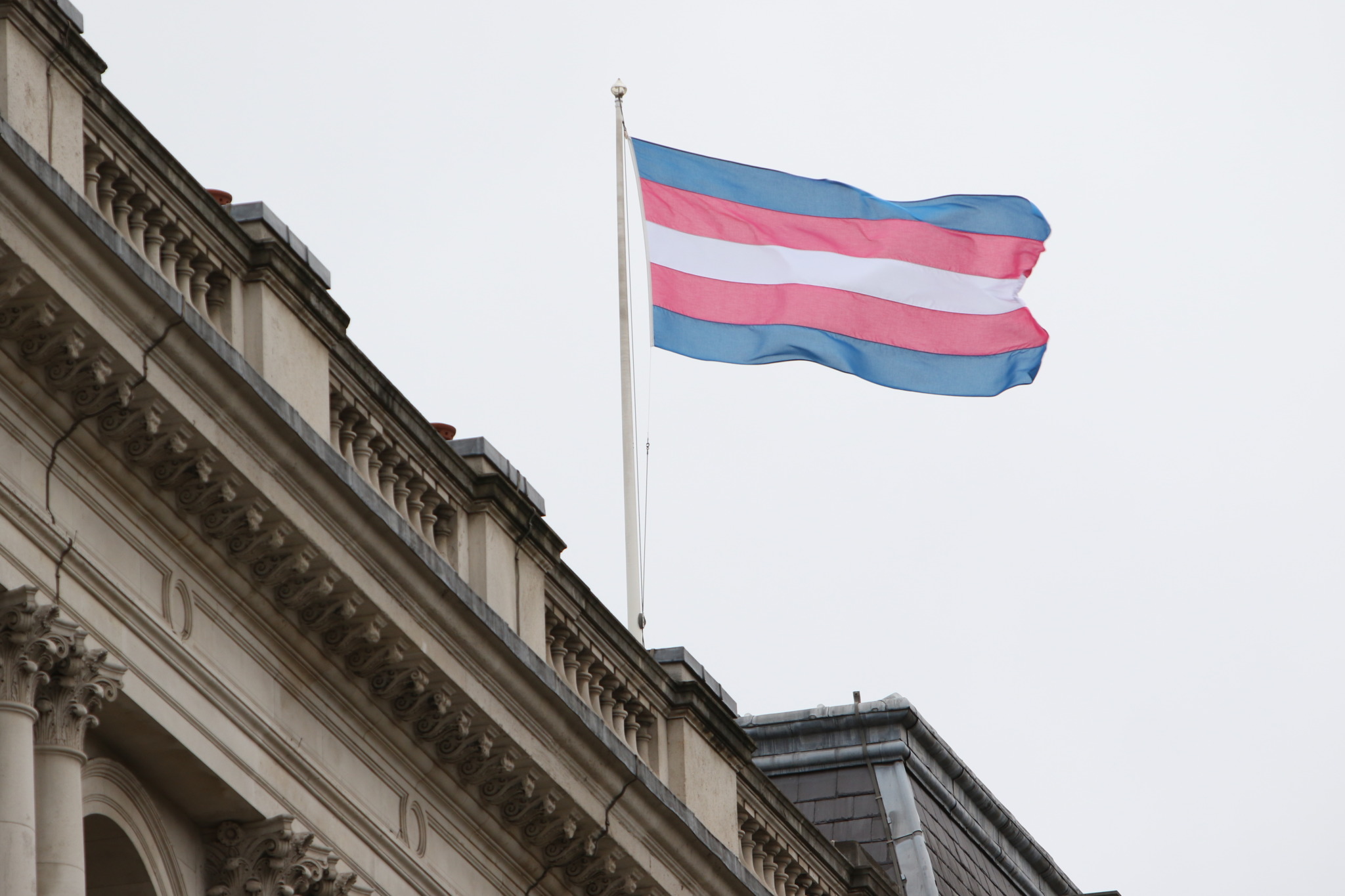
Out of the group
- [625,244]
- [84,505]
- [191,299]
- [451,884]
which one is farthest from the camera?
[625,244]

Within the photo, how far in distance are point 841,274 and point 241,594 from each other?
12040 millimetres

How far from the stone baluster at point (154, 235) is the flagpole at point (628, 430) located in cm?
618

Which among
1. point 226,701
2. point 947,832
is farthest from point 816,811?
point 226,701

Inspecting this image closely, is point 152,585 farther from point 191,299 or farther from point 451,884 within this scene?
point 451,884

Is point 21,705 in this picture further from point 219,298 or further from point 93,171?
point 219,298

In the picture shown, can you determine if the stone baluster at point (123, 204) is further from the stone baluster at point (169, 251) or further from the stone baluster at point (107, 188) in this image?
the stone baluster at point (169, 251)

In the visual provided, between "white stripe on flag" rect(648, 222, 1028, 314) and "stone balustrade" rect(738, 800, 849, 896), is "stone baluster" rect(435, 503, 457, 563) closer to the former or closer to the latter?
"stone balustrade" rect(738, 800, 849, 896)

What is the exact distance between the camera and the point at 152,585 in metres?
14.7

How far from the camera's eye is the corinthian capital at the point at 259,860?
15297 millimetres

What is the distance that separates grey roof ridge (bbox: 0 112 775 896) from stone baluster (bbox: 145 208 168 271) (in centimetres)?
37

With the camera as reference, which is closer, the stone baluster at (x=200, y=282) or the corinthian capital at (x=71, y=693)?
the corinthian capital at (x=71, y=693)

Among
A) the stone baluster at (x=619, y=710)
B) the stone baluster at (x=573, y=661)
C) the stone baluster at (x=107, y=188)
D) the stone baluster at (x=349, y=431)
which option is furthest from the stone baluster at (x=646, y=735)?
the stone baluster at (x=107, y=188)

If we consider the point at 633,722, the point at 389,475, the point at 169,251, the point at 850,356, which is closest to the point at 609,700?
the point at 633,722

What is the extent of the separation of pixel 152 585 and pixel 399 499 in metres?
2.89
